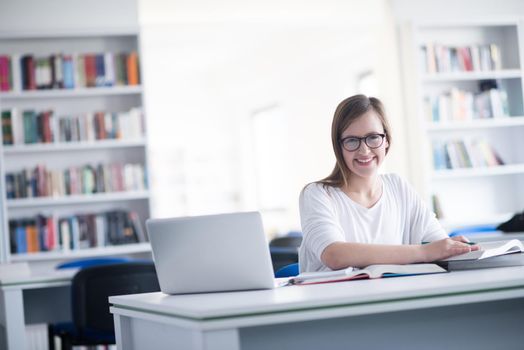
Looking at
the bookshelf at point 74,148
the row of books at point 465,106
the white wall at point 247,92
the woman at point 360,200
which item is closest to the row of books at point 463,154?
the row of books at point 465,106

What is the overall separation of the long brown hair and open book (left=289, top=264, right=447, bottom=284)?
1.61 feet

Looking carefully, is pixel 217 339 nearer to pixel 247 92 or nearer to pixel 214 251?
pixel 214 251

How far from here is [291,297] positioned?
1713mm

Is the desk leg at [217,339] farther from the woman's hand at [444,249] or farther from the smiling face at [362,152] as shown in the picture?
the smiling face at [362,152]

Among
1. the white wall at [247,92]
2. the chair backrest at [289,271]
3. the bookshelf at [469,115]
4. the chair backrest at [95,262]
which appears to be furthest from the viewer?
the white wall at [247,92]

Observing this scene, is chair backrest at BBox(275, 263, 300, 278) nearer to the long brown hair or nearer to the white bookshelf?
the long brown hair

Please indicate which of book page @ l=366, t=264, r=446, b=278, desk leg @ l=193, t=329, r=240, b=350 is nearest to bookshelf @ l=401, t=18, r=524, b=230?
book page @ l=366, t=264, r=446, b=278

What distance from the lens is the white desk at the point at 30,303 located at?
3.27 m

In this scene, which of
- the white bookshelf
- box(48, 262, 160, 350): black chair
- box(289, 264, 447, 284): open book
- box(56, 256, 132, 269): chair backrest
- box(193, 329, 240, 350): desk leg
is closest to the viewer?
box(193, 329, 240, 350): desk leg

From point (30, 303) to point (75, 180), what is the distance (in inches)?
85.5

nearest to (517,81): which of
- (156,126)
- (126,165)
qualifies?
(126,165)

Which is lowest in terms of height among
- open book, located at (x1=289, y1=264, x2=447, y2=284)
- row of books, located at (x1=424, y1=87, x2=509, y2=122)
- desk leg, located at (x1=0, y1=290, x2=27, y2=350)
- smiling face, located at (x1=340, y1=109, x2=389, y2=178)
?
desk leg, located at (x1=0, y1=290, x2=27, y2=350)

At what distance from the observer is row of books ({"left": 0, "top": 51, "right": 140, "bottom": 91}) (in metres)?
5.71

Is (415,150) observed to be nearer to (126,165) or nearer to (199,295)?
(126,165)
